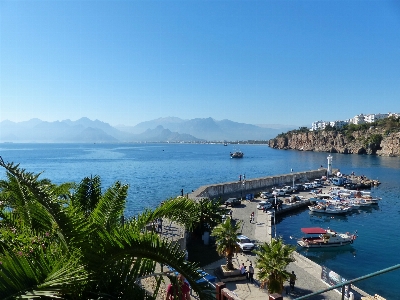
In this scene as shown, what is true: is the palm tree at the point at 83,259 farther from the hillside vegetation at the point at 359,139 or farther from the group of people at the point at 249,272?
the hillside vegetation at the point at 359,139

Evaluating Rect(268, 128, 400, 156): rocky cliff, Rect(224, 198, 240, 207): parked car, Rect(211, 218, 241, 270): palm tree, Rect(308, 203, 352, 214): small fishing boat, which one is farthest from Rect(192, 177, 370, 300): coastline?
Rect(268, 128, 400, 156): rocky cliff

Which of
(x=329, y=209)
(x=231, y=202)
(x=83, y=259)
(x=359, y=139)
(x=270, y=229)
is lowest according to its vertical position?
(x=329, y=209)

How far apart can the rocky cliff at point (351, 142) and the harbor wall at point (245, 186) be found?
78571mm

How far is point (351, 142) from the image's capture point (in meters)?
141

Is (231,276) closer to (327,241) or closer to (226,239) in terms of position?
(226,239)

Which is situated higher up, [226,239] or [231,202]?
[226,239]

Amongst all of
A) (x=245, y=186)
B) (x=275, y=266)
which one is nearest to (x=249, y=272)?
(x=275, y=266)

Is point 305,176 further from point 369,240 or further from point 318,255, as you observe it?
point 318,255

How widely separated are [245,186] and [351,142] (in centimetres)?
11454

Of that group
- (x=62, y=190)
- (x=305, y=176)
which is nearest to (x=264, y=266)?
(x=62, y=190)

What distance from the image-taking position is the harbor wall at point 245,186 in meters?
36.9

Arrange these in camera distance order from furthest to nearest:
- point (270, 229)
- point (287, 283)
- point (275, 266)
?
point (270, 229) → point (287, 283) → point (275, 266)

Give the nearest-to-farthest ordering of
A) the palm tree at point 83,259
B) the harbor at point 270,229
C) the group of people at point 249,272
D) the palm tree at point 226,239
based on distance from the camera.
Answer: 1. the palm tree at point 83,259
2. the harbor at point 270,229
3. the palm tree at point 226,239
4. the group of people at point 249,272

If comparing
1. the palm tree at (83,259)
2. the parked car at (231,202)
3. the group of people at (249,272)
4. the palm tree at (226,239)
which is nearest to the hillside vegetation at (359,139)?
the parked car at (231,202)
